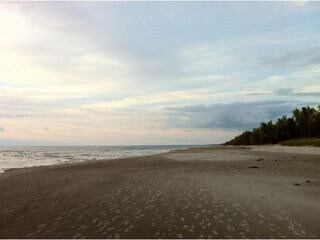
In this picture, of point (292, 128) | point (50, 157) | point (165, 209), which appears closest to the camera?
point (165, 209)

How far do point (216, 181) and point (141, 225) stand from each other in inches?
384

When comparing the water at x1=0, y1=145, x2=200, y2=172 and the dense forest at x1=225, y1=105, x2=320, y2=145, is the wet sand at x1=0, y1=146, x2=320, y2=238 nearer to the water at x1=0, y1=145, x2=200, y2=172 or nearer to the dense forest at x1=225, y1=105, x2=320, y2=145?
the water at x1=0, y1=145, x2=200, y2=172

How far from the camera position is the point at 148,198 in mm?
15570

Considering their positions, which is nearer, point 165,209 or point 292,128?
point 165,209

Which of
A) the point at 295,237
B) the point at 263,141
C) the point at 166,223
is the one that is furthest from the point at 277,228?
the point at 263,141

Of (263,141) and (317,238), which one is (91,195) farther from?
(263,141)

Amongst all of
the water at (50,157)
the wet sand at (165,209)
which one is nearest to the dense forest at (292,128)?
the water at (50,157)

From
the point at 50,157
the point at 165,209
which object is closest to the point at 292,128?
the point at 50,157

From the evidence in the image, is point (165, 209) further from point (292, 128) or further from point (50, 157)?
point (292, 128)

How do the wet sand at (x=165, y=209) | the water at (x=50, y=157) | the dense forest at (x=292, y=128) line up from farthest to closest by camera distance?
the dense forest at (x=292, y=128) < the water at (x=50, y=157) < the wet sand at (x=165, y=209)

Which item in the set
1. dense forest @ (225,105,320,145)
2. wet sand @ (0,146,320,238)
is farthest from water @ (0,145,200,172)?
dense forest @ (225,105,320,145)

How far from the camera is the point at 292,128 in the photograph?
12100 centimetres

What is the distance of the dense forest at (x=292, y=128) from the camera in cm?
11081

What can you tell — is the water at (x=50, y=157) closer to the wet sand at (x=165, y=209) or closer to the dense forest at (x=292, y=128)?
the wet sand at (x=165, y=209)
